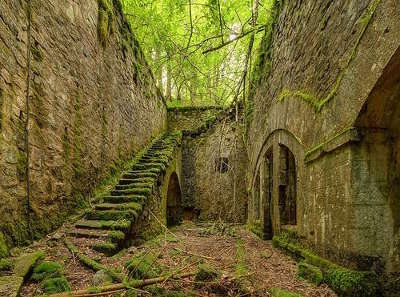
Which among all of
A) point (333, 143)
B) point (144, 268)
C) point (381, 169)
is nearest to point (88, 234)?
point (144, 268)

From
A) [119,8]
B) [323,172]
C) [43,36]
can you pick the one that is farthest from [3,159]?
[119,8]

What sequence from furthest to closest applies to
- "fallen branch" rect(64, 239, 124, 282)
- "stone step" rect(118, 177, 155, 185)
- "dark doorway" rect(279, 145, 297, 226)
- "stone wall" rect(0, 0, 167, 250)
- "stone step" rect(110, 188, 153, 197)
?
"stone step" rect(118, 177, 155, 185) < "stone step" rect(110, 188, 153, 197) < "dark doorway" rect(279, 145, 297, 226) < "stone wall" rect(0, 0, 167, 250) < "fallen branch" rect(64, 239, 124, 282)

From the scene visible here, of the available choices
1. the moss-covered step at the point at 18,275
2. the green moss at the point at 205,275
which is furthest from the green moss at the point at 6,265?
the green moss at the point at 205,275

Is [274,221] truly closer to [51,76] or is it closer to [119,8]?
[51,76]

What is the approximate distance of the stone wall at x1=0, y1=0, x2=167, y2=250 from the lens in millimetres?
3348

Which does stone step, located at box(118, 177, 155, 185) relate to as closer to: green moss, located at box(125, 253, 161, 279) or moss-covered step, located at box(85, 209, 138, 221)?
moss-covered step, located at box(85, 209, 138, 221)

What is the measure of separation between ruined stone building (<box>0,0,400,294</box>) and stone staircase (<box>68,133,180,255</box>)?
419mm

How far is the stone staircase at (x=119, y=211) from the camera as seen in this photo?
14.0 ft

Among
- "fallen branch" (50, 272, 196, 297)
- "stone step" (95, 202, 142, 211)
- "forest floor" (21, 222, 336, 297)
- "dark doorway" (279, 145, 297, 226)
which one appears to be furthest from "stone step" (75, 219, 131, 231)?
"dark doorway" (279, 145, 297, 226)

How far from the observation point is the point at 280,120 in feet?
16.9

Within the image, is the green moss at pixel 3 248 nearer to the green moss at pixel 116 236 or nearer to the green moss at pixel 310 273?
the green moss at pixel 116 236

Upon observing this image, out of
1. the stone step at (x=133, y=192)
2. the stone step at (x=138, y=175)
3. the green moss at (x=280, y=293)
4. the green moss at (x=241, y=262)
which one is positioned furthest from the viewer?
the stone step at (x=138, y=175)

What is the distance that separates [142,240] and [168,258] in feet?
5.62

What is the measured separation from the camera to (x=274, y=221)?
563cm
